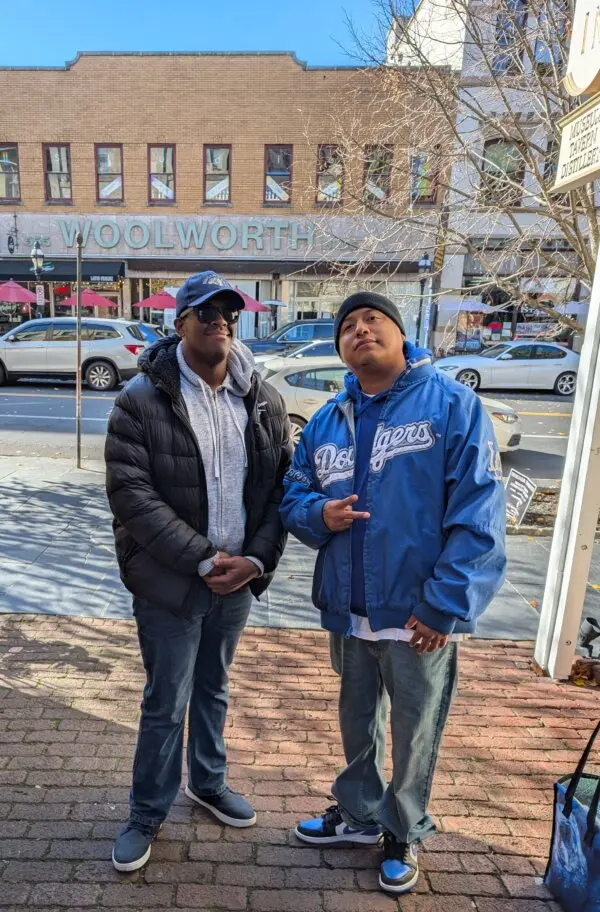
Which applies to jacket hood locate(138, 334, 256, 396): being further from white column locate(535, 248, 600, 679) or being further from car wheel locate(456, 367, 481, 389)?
car wheel locate(456, 367, 481, 389)

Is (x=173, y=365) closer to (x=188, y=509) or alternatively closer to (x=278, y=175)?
(x=188, y=509)

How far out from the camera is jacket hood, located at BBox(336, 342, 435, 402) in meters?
2.03

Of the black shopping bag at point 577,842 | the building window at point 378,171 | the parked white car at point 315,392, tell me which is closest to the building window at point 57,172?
the building window at point 378,171

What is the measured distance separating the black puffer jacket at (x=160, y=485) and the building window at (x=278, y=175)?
20.7 metres

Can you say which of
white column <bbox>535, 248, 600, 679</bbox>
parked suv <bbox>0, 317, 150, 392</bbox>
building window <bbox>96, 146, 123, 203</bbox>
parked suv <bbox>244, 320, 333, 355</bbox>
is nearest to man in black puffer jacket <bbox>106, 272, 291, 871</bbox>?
white column <bbox>535, 248, 600, 679</bbox>

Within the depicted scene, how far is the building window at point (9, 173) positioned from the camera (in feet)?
→ 71.5

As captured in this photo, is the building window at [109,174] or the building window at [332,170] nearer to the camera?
the building window at [332,170]

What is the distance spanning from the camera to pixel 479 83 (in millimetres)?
7078

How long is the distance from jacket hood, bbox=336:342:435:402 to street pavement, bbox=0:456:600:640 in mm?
2362

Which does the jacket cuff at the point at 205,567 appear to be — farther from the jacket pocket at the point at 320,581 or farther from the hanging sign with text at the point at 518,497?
the hanging sign with text at the point at 518,497

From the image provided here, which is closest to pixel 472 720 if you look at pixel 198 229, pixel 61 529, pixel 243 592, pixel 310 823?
pixel 310 823

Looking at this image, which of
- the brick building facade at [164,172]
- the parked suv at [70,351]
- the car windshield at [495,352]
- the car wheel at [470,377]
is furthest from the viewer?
the brick building facade at [164,172]

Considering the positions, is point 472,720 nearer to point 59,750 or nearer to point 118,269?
point 59,750

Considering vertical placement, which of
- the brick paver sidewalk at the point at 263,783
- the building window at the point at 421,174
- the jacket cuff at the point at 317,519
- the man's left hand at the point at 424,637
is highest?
the building window at the point at 421,174
